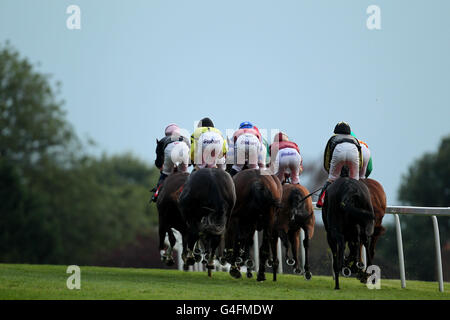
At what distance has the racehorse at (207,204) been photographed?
1324cm

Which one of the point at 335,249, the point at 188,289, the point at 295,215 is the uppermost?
the point at 295,215

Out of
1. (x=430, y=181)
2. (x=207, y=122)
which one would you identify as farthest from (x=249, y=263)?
(x=430, y=181)

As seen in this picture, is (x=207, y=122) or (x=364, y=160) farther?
(x=207, y=122)

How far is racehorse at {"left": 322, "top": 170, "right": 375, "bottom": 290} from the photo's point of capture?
41.3 ft

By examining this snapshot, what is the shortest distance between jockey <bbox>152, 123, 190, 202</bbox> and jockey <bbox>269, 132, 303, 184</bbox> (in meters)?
1.72

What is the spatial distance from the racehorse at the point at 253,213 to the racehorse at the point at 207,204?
0.55m

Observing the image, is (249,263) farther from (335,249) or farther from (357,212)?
(357,212)

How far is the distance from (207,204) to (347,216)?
89.3 inches

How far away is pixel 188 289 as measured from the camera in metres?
12.6

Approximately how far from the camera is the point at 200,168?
13.7m

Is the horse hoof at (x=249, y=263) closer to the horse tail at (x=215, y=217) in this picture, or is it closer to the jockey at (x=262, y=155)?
the horse tail at (x=215, y=217)

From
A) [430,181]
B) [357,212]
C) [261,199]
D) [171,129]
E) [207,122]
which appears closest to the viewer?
[357,212]

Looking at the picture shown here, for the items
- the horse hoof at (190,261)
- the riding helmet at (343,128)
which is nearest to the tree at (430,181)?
the riding helmet at (343,128)
